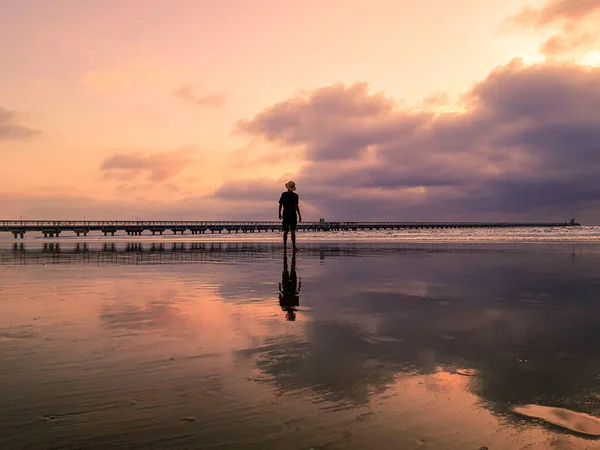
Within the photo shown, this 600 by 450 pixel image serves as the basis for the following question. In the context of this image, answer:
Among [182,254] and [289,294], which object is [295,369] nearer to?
[289,294]

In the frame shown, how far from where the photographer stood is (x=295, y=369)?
11.8 feet

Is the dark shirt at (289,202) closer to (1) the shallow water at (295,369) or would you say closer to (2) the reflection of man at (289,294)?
(2) the reflection of man at (289,294)

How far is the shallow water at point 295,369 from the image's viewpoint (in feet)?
8.20

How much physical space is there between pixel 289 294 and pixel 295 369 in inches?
159

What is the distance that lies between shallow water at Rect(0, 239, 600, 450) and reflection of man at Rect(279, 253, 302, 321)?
58 millimetres

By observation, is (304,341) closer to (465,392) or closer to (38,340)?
(465,392)

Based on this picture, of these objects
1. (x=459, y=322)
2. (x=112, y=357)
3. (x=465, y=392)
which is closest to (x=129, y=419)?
(x=112, y=357)

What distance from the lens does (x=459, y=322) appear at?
5383mm

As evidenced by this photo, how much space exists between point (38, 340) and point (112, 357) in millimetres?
1116

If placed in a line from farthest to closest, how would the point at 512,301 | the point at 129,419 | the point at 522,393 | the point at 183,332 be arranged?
1. the point at 512,301
2. the point at 183,332
3. the point at 522,393
4. the point at 129,419

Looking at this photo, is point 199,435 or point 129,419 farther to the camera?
point 129,419

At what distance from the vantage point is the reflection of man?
239 inches

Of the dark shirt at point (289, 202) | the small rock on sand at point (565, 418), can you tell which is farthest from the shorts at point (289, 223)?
the small rock on sand at point (565, 418)

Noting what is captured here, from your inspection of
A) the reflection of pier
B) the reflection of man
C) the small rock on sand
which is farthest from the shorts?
the small rock on sand
